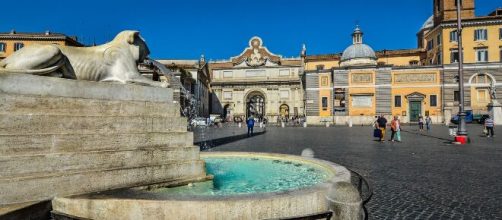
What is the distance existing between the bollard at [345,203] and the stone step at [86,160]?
2045mm

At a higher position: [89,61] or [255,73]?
[255,73]

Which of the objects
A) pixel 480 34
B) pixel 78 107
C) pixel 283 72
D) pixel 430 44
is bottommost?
pixel 78 107

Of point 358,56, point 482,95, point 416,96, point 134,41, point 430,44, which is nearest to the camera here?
point 134,41

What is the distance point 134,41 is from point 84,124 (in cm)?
161

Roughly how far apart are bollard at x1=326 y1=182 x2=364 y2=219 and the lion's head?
3.32 m

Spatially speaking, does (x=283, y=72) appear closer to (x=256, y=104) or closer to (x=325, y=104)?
(x=256, y=104)

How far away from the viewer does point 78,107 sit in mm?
3619

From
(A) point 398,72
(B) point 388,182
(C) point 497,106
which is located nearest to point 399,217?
(B) point 388,182

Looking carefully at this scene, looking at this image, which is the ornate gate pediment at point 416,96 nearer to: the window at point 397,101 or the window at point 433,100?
the window at point 433,100

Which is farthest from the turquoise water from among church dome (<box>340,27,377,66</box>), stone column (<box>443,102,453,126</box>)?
stone column (<box>443,102,453,126</box>)

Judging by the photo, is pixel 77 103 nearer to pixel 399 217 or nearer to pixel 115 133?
pixel 115 133

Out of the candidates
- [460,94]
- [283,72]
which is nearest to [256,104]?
[283,72]

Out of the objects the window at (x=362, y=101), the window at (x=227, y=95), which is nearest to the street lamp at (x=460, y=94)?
the window at (x=362, y=101)

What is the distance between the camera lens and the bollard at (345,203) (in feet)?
Answer: 9.18
